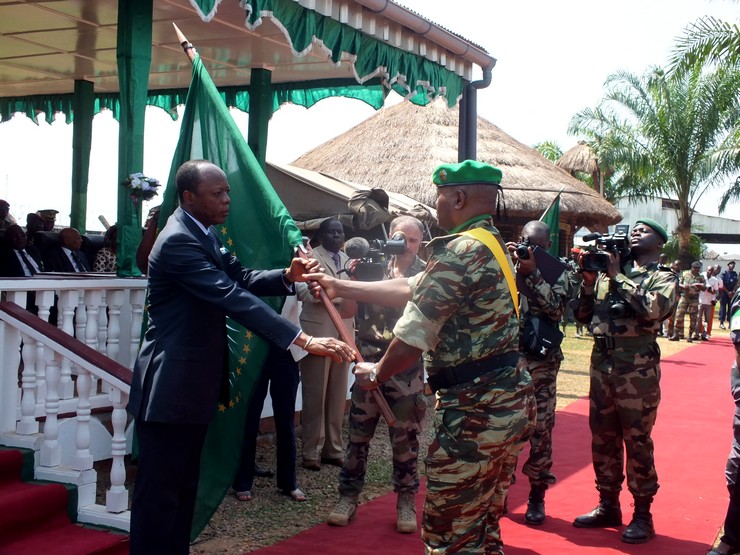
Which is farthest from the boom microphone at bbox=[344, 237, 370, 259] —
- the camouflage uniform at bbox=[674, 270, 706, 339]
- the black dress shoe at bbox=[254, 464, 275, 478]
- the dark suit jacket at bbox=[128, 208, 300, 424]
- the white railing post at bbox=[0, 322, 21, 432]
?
the camouflage uniform at bbox=[674, 270, 706, 339]

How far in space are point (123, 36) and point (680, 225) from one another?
27.5m

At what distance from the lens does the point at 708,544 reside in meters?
5.48

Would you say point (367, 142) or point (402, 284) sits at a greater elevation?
point (367, 142)

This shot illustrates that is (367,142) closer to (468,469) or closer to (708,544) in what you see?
(708,544)

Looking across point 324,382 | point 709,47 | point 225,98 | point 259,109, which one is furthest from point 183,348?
point 709,47

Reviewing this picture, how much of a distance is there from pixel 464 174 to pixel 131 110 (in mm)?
3981

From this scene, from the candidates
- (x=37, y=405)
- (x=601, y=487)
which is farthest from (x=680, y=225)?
(x=37, y=405)

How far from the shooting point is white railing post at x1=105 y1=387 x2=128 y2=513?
4832 mm

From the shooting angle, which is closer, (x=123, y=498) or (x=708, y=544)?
(x=123, y=498)

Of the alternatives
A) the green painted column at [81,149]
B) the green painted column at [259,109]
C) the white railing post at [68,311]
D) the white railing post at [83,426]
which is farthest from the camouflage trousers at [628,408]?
the green painted column at [81,149]

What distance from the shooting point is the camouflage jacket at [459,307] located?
11.6ft

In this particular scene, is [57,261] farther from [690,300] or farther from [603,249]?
[690,300]

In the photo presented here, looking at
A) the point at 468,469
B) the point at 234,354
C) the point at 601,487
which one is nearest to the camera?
the point at 468,469

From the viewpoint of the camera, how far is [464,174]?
145 inches
